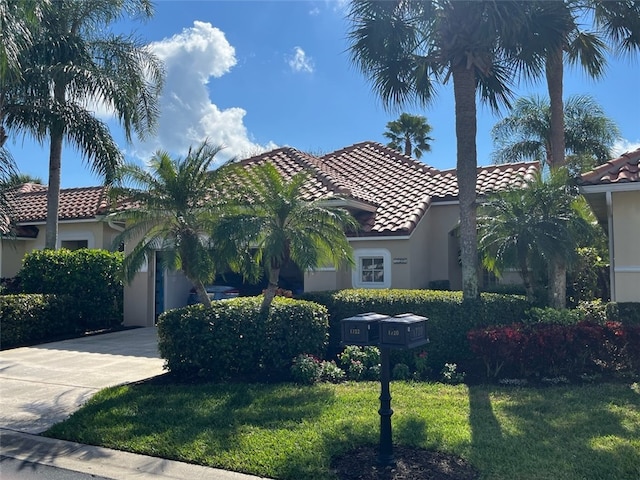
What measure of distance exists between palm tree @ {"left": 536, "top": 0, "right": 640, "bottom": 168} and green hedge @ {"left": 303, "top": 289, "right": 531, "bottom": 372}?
4050 millimetres

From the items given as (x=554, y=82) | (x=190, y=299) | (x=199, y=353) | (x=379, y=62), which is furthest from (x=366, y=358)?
(x=190, y=299)

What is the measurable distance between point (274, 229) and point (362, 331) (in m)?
3.94

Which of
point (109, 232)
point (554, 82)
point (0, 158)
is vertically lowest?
point (109, 232)

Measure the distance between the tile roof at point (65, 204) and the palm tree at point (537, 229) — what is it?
14071mm

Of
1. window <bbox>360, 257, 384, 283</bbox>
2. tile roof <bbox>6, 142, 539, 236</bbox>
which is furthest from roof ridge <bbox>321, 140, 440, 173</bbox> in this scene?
window <bbox>360, 257, 384, 283</bbox>

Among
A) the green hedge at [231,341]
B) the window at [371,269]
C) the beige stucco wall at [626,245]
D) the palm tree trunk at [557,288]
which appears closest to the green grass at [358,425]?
the green hedge at [231,341]

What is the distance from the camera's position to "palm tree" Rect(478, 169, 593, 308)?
10398 mm

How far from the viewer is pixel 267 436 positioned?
6.23m

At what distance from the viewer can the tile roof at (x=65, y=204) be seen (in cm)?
2070

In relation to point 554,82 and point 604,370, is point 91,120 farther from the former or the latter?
point 604,370

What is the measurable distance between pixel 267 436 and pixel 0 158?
483 inches

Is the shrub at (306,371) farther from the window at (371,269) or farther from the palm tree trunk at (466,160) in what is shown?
the window at (371,269)

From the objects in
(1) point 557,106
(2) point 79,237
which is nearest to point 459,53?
(1) point 557,106

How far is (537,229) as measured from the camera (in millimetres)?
10477
